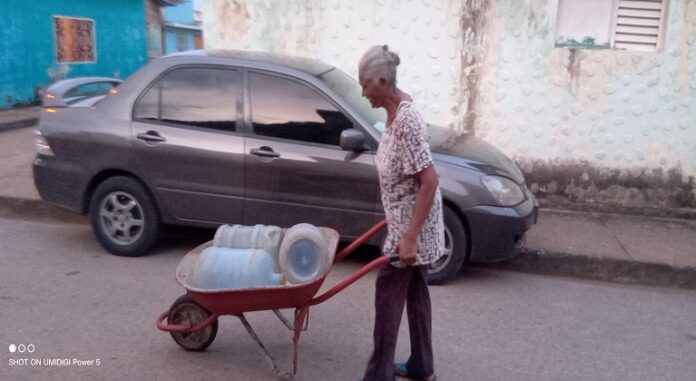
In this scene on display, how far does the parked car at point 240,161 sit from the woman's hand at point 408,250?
1878 millimetres

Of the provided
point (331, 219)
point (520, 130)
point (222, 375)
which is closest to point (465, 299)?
point (331, 219)

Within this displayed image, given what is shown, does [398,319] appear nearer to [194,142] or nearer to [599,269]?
[194,142]

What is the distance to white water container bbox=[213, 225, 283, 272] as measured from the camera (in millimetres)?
3701

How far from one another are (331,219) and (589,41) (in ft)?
12.9

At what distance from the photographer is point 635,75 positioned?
7.38 m

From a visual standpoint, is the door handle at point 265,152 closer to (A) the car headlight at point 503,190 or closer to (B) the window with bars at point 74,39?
(A) the car headlight at point 503,190

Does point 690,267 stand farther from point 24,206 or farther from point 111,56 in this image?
point 111,56

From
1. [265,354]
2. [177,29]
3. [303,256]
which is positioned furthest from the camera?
[177,29]

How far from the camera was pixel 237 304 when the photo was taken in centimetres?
355

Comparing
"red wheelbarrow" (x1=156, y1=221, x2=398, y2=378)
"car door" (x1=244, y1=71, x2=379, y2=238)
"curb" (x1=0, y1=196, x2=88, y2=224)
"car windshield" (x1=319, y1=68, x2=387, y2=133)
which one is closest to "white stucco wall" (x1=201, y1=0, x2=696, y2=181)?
"car windshield" (x1=319, y1=68, x2=387, y2=133)

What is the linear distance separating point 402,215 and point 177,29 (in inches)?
820

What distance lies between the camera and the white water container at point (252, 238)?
370 centimetres

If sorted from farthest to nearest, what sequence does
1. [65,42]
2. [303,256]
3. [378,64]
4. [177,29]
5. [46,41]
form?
1. [177,29]
2. [65,42]
3. [46,41]
4. [303,256]
5. [378,64]

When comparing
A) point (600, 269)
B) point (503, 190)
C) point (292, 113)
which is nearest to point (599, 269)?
point (600, 269)
